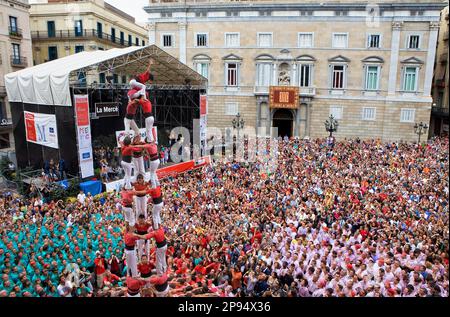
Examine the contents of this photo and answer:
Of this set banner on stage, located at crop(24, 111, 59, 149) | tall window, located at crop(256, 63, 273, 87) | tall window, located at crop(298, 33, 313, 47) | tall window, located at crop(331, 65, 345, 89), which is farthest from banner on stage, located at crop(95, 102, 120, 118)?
tall window, located at crop(331, 65, 345, 89)

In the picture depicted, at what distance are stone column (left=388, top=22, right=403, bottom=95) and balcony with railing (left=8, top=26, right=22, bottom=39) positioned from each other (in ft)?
107

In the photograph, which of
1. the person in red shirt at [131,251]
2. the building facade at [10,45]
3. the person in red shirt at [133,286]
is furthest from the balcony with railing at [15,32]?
the person in red shirt at [133,286]

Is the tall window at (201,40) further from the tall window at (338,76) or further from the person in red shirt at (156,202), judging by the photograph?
the person in red shirt at (156,202)

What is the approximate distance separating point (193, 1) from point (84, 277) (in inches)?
1168

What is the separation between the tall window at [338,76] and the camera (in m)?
32.5

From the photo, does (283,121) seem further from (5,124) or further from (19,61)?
(5,124)

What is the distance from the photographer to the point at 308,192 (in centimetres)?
1583

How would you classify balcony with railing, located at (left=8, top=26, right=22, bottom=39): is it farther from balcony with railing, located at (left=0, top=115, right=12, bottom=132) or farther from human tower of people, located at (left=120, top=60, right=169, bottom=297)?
human tower of people, located at (left=120, top=60, right=169, bottom=297)

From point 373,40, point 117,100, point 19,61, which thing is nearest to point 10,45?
point 19,61

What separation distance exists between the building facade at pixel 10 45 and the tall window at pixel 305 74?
24.8 metres

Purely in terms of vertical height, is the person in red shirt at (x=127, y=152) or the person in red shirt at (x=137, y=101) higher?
the person in red shirt at (x=137, y=101)
